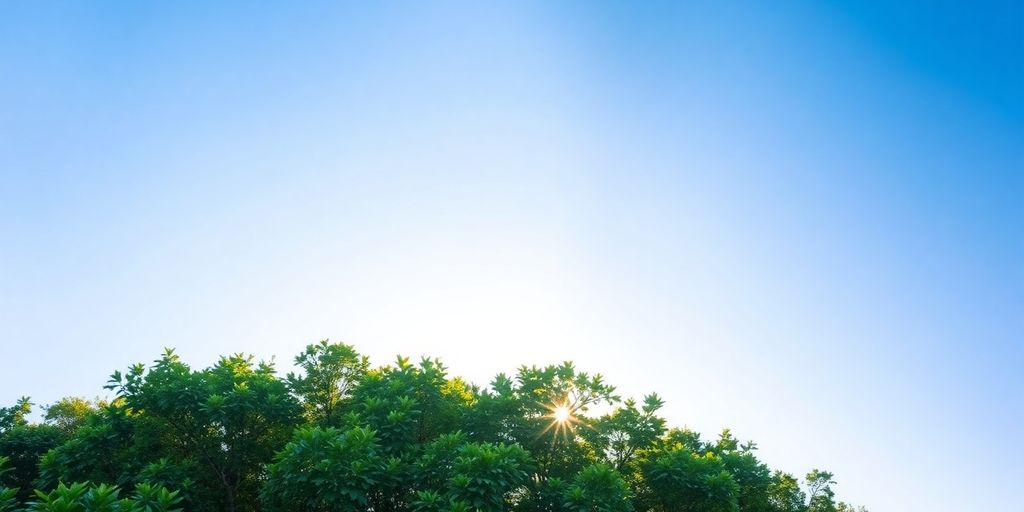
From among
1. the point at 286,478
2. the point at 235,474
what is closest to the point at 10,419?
the point at 235,474

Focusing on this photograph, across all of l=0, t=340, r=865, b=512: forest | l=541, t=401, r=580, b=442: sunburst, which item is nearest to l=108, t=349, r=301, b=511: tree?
l=0, t=340, r=865, b=512: forest

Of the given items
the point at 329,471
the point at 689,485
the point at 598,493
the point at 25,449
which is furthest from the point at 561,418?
the point at 25,449

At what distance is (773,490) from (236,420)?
22.5m

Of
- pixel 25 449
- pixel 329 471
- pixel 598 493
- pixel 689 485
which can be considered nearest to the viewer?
pixel 329 471

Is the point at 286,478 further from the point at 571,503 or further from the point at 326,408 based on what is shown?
the point at 571,503

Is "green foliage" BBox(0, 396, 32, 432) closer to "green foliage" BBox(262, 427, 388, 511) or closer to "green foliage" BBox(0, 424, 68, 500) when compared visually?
"green foliage" BBox(0, 424, 68, 500)

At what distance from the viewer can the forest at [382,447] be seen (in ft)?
50.3

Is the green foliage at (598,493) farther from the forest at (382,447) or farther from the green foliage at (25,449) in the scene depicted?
the green foliage at (25,449)

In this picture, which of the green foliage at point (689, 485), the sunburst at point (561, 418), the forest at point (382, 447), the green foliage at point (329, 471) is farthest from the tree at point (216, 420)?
the green foliage at point (689, 485)

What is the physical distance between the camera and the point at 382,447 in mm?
17109

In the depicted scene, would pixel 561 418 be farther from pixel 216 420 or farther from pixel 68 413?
pixel 68 413

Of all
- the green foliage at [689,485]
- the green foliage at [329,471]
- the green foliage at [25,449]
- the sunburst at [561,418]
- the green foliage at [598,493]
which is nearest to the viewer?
the green foliage at [329,471]

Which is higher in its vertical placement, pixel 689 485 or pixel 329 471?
pixel 689 485

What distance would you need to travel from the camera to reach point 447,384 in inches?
832
